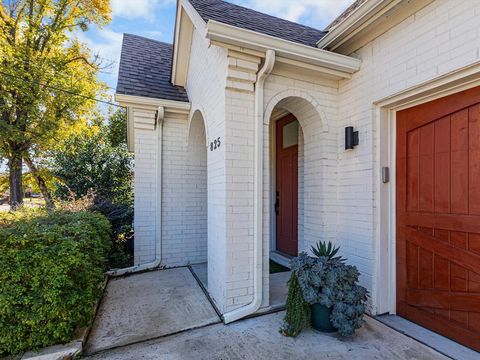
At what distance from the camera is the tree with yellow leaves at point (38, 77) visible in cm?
801

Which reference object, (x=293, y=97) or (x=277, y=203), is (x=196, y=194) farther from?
(x=293, y=97)

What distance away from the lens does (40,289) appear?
231cm

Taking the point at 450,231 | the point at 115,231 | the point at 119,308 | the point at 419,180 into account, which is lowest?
the point at 119,308

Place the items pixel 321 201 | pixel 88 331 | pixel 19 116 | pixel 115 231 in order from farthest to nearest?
pixel 19 116
pixel 115 231
pixel 321 201
pixel 88 331

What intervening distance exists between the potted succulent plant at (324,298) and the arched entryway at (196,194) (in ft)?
8.93

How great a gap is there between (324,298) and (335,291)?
131 mm

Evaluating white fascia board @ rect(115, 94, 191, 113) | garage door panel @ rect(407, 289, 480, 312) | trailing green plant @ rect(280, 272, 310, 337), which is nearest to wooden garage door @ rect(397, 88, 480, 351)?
garage door panel @ rect(407, 289, 480, 312)

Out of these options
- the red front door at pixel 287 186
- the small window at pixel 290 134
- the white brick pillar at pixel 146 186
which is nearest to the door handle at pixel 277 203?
the red front door at pixel 287 186

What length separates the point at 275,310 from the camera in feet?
10.2

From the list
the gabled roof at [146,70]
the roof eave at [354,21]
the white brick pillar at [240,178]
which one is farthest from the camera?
the gabled roof at [146,70]

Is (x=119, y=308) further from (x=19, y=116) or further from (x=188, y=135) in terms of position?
(x=19, y=116)

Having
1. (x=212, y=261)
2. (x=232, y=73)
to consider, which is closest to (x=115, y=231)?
(x=212, y=261)

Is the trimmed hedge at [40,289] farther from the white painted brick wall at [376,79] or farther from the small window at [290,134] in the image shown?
the small window at [290,134]

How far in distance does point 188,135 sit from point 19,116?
7.14 m
